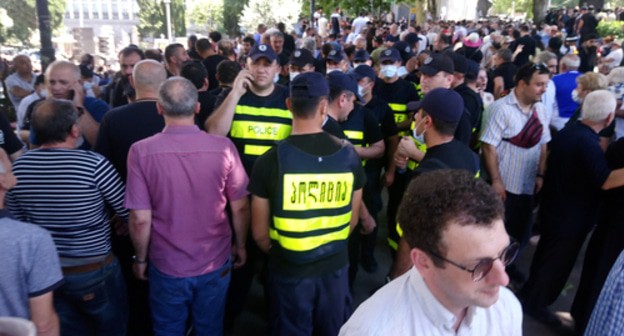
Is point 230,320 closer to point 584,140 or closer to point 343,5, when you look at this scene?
point 584,140

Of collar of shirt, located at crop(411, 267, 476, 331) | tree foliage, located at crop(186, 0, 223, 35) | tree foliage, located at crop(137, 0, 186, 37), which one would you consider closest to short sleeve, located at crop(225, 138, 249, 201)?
collar of shirt, located at crop(411, 267, 476, 331)

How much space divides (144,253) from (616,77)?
17.3ft

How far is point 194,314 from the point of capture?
2990 mm

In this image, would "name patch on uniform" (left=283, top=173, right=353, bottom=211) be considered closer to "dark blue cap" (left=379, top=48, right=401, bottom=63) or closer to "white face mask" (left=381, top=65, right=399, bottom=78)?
"white face mask" (left=381, top=65, right=399, bottom=78)

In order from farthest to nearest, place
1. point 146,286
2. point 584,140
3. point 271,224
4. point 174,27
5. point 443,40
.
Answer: point 174,27 < point 443,40 < point 146,286 < point 584,140 < point 271,224

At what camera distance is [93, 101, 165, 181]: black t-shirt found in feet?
10.4

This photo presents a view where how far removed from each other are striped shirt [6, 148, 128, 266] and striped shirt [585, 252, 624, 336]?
8.44ft

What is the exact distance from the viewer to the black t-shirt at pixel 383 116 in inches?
172

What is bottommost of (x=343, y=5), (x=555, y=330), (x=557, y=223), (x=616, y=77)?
(x=555, y=330)

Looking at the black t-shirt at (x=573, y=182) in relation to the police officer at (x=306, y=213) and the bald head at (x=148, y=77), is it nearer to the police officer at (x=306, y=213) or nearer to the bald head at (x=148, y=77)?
the police officer at (x=306, y=213)

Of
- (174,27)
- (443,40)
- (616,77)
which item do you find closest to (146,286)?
(616,77)

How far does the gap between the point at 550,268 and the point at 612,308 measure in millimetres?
2121

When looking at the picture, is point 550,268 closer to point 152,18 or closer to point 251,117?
point 251,117

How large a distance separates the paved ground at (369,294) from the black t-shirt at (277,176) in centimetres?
137
